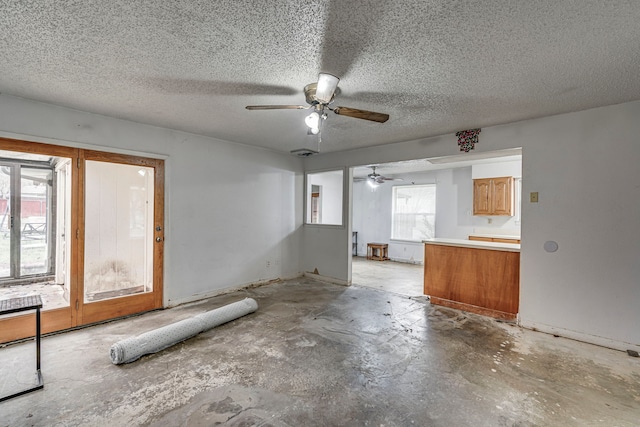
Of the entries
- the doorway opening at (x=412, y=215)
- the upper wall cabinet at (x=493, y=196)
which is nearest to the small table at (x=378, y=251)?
the doorway opening at (x=412, y=215)

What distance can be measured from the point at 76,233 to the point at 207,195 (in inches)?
63.9

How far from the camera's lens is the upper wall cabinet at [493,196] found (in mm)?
5656

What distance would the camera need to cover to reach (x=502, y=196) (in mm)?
5703

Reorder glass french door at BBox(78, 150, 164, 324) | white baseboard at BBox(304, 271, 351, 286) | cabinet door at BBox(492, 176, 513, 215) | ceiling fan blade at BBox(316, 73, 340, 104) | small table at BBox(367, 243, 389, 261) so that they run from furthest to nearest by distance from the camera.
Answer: small table at BBox(367, 243, 389, 261) → cabinet door at BBox(492, 176, 513, 215) → white baseboard at BBox(304, 271, 351, 286) → glass french door at BBox(78, 150, 164, 324) → ceiling fan blade at BBox(316, 73, 340, 104)

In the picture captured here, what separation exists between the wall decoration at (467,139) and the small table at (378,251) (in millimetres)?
4428

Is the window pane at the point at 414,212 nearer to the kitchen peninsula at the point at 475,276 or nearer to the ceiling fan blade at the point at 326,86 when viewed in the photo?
the kitchen peninsula at the point at 475,276

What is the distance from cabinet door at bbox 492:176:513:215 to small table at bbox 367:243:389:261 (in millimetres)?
2971

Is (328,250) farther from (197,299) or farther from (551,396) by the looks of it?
(551,396)

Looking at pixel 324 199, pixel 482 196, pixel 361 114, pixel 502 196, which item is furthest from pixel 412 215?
pixel 361 114

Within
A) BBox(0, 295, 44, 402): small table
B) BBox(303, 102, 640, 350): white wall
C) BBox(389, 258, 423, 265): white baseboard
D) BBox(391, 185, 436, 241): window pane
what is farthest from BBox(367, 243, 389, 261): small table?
BBox(0, 295, 44, 402): small table

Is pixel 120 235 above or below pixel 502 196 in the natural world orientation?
below

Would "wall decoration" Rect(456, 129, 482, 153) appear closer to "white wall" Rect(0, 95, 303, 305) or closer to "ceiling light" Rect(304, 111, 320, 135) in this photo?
"ceiling light" Rect(304, 111, 320, 135)

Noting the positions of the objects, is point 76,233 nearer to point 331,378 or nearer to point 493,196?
point 331,378

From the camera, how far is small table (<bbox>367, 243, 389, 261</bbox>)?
25.9 ft
